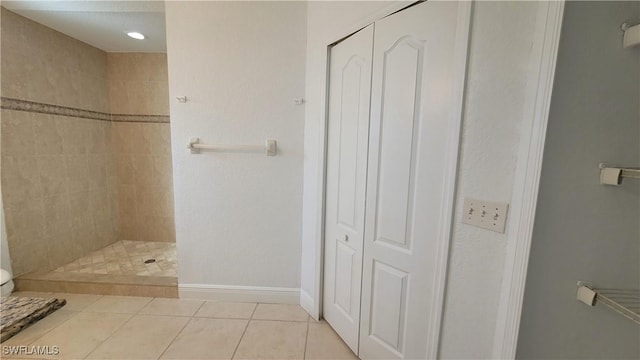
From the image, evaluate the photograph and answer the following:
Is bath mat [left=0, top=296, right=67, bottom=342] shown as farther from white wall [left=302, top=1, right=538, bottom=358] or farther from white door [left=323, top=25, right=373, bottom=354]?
white wall [left=302, top=1, right=538, bottom=358]

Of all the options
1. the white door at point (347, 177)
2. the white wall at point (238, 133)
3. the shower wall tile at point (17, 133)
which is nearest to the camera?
the white door at point (347, 177)

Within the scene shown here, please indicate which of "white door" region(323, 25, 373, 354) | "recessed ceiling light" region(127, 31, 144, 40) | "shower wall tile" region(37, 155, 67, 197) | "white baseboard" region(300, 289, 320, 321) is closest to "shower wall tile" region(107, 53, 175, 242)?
"recessed ceiling light" region(127, 31, 144, 40)

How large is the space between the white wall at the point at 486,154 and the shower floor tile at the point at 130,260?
7.85ft

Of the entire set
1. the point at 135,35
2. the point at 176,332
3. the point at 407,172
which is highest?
the point at 135,35

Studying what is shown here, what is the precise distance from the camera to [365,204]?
4.74ft

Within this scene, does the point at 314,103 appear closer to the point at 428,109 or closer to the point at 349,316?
the point at 428,109

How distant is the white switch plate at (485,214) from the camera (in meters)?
0.91

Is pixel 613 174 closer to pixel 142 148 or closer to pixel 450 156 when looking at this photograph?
pixel 450 156

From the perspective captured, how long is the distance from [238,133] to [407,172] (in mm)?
1329

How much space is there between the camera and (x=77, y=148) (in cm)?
268

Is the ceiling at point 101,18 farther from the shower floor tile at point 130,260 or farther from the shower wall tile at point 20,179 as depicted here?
the shower floor tile at point 130,260

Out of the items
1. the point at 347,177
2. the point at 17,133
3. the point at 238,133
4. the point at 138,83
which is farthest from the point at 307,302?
the point at 138,83

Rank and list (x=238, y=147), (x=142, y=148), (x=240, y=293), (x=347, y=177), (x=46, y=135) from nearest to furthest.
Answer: (x=347, y=177) → (x=238, y=147) → (x=240, y=293) → (x=46, y=135) → (x=142, y=148)

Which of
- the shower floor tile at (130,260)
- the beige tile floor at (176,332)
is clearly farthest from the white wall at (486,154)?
the shower floor tile at (130,260)
